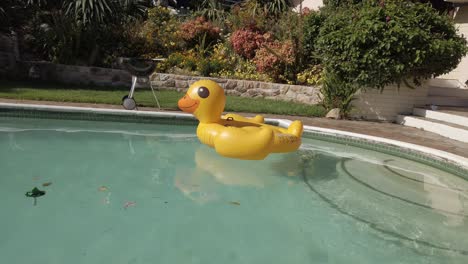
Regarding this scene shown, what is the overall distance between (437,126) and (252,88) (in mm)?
5706

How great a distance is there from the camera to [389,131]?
8625 mm

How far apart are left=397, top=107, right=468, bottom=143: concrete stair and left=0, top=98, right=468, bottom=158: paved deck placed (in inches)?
7.9

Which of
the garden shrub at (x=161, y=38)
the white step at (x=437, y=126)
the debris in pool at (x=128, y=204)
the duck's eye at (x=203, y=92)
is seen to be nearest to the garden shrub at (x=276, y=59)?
the garden shrub at (x=161, y=38)

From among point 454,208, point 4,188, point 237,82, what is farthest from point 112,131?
point 454,208

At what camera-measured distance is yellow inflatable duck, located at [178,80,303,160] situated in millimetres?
5035

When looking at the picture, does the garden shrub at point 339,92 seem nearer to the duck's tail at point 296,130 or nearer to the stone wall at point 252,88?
the stone wall at point 252,88

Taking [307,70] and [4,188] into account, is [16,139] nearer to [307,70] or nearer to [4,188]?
[4,188]

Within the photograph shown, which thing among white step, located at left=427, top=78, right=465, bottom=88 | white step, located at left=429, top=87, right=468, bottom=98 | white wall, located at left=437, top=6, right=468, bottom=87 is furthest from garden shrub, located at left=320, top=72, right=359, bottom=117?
white wall, located at left=437, top=6, right=468, bottom=87

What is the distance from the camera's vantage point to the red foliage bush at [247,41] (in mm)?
13352

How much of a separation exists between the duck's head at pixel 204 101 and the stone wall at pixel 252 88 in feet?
21.3

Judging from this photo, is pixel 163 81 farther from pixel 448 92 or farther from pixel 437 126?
pixel 448 92

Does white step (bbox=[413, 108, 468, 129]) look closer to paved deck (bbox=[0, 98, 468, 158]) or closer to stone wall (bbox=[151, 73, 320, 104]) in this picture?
paved deck (bbox=[0, 98, 468, 158])

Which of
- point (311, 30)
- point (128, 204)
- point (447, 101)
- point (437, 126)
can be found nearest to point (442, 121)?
point (437, 126)

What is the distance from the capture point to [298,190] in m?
5.29
